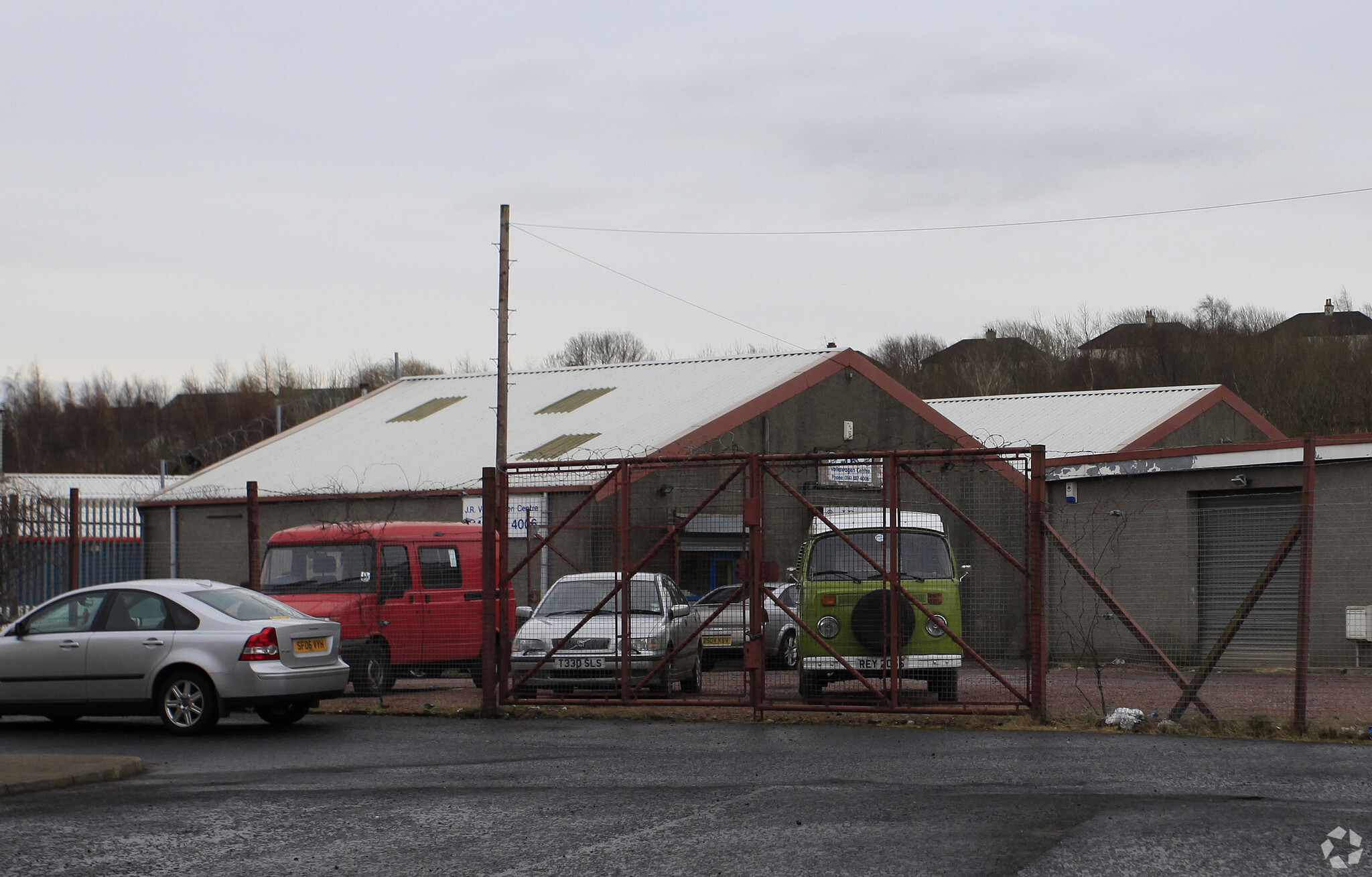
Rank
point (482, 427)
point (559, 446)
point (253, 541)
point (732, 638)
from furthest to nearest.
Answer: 1. point (482, 427)
2. point (559, 446)
3. point (253, 541)
4. point (732, 638)

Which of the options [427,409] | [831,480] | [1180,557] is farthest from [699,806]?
[427,409]

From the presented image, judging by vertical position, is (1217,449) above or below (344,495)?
above

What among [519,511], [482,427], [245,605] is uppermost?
[482,427]

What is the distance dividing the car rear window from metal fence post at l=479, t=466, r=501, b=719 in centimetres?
184

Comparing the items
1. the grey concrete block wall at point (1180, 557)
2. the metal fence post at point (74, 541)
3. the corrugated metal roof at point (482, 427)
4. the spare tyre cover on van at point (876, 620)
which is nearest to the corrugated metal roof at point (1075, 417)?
the corrugated metal roof at point (482, 427)

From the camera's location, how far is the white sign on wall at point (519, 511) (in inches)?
907

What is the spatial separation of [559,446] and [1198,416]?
1640cm

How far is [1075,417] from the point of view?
35094mm

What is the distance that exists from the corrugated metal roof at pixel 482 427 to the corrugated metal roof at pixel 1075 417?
21.5 ft

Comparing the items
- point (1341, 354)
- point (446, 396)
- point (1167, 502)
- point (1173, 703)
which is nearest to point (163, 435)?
point (446, 396)

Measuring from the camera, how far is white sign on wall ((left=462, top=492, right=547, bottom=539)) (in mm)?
23044

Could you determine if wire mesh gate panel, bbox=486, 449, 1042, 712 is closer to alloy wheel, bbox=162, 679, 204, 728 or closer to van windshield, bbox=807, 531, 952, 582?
van windshield, bbox=807, 531, 952, 582

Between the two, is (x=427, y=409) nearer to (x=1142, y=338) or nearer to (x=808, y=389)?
(x=808, y=389)

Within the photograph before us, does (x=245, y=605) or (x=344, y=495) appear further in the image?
(x=344, y=495)
